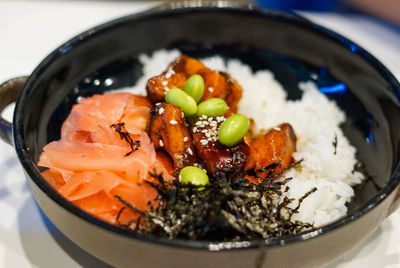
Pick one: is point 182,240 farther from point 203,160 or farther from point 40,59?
point 40,59

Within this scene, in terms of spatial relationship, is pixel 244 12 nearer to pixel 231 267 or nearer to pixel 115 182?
pixel 115 182

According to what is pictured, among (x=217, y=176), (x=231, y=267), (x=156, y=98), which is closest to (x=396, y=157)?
(x=217, y=176)

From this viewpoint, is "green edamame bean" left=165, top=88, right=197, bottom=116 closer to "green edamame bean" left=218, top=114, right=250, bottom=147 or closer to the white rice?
"green edamame bean" left=218, top=114, right=250, bottom=147

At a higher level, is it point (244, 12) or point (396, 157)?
point (244, 12)

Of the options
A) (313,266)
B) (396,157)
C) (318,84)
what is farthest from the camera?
(318,84)

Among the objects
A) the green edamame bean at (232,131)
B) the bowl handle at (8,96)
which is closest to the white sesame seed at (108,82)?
the bowl handle at (8,96)

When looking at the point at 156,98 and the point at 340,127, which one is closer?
the point at 156,98

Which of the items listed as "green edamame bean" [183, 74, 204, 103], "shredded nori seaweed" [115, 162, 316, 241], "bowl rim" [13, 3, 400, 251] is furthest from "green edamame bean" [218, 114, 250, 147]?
"bowl rim" [13, 3, 400, 251]
